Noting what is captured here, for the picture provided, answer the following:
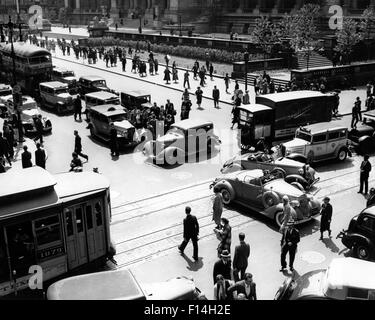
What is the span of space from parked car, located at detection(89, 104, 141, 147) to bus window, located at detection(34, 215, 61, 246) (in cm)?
1202

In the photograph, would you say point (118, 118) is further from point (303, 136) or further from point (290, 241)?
point (290, 241)

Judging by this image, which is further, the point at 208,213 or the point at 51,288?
the point at 208,213

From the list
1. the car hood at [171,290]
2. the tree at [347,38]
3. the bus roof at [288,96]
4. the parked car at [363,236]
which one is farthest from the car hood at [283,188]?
the tree at [347,38]

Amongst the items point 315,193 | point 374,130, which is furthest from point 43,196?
point 374,130

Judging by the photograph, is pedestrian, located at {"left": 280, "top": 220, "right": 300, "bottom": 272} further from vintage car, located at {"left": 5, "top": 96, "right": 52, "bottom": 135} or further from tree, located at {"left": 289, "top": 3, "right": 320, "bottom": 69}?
tree, located at {"left": 289, "top": 3, "right": 320, "bottom": 69}

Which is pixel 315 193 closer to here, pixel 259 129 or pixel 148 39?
pixel 259 129

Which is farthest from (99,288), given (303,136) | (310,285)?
(303,136)

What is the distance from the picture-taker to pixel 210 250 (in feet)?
44.5

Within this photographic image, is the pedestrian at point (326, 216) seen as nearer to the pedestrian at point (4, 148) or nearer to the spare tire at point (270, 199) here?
the spare tire at point (270, 199)

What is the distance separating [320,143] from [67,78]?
859 inches

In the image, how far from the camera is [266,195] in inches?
584

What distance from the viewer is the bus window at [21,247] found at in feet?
34.1

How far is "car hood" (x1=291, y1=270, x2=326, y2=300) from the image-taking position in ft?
30.9
